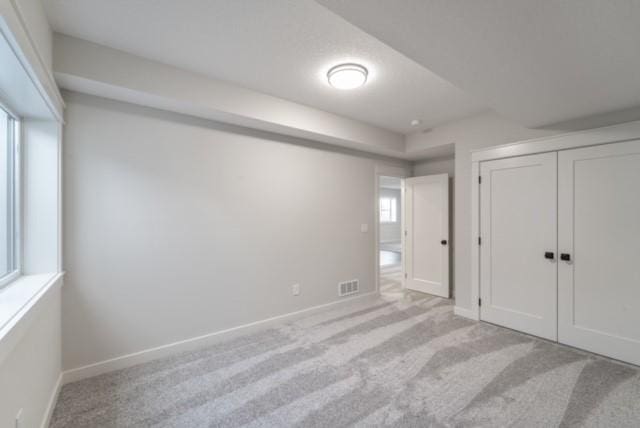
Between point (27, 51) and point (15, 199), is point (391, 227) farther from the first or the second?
point (27, 51)

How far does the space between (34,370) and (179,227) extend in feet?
4.62

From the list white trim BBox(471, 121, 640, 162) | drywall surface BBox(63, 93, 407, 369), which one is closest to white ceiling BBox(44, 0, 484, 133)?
drywall surface BBox(63, 93, 407, 369)

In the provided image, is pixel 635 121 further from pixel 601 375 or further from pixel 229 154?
pixel 229 154

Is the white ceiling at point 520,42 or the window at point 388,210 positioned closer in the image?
the white ceiling at point 520,42

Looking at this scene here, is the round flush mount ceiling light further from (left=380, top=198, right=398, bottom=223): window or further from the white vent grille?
(left=380, top=198, right=398, bottom=223): window

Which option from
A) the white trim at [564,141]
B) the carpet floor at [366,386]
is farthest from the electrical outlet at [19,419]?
the white trim at [564,141]

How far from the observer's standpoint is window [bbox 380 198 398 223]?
11.7m

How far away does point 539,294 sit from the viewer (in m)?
3.07

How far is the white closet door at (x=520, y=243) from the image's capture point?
2994 mm

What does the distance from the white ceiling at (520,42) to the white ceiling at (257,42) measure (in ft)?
1.66

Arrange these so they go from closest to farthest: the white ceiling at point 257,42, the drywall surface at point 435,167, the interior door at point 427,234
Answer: the white ceiling at point 257,42 → the interior door at point 427,234 → the drywall surface at point 435,167

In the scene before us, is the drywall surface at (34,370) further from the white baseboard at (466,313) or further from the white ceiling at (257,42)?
the white baseboard at (466,313)

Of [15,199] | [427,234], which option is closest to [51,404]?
[15,199]

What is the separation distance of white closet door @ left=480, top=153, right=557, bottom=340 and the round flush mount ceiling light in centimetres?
202
